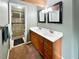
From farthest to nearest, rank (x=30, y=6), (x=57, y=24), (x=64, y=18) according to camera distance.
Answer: (x=30, y=6)
(x=57, y=24)
(x=64, y=18)

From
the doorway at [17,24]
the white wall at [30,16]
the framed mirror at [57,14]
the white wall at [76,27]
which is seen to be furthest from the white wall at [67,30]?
the white wall at [30,16]

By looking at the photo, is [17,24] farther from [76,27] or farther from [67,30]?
[76,27]

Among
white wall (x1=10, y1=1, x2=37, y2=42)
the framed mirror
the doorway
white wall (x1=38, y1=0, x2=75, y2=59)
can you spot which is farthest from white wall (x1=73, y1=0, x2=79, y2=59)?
white wall (x1=10, y1=1, x2=37, y2=42)

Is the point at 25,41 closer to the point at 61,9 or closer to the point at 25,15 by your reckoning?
the point at 25,15

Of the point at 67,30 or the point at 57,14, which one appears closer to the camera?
the point at 67,30

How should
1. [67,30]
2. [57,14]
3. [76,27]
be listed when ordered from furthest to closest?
[57,14]
[67,30]
[76,27]

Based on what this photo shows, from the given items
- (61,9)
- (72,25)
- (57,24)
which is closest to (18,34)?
(57,24)

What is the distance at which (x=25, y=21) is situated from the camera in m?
A: 5.46

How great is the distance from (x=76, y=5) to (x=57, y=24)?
877 mm

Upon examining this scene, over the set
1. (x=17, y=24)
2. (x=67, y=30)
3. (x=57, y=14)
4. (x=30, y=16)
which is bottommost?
(x=67, y=30)

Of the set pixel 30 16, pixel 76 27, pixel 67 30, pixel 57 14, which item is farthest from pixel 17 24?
Result: pixel 76 27

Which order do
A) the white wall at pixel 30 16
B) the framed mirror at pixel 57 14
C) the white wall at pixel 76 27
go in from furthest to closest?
the white wall at pixel 30 16
the framed mirror at pixel 57 14
the white wall at pixel 76 27

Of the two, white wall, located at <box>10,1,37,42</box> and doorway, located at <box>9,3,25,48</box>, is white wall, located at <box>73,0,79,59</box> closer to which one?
doorway, located at <box>9,3,25,48</box>

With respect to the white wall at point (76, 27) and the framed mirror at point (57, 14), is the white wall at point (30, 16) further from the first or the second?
the white wall at point (76, 27)
